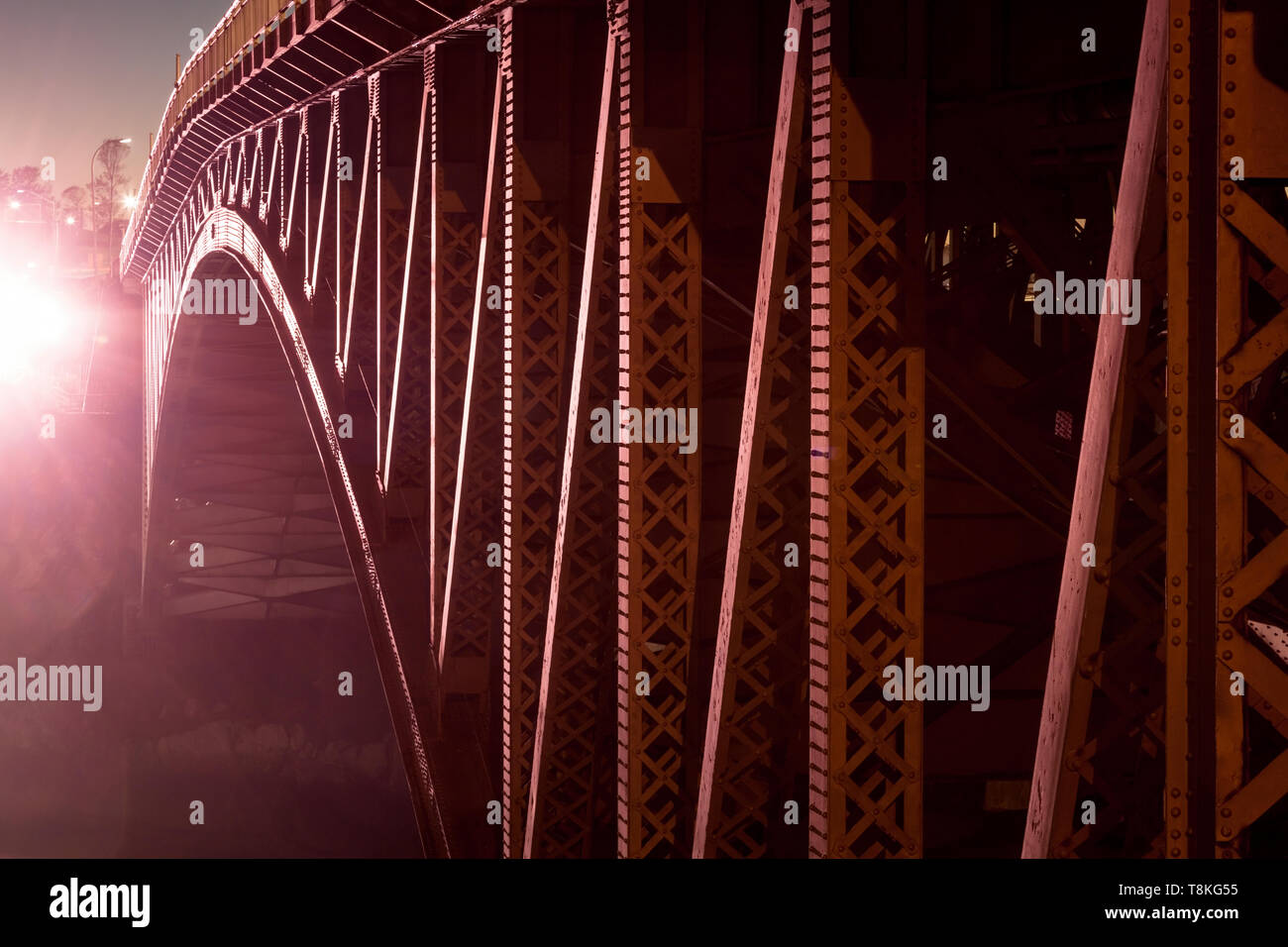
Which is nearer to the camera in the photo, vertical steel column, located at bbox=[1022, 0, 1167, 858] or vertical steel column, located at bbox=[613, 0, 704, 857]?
vertical steel column, located at bbox=[1022, 0, 1167, 858]

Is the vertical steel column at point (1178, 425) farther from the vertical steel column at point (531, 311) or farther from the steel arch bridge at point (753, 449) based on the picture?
the vertical steel column at point (531, 311)

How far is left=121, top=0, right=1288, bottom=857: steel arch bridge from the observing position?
426 cm

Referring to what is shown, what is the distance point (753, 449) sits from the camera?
6715 millimetres

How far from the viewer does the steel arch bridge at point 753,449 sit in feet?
14.0

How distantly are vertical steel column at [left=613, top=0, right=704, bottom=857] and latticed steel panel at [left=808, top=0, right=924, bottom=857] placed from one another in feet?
6.41

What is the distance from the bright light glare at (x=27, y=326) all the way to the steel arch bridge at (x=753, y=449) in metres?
64.2

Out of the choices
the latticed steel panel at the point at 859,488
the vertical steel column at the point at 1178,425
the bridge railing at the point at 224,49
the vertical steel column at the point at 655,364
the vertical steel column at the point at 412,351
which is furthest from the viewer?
the bridge railing at the point at 224,49

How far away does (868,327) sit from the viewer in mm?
6059

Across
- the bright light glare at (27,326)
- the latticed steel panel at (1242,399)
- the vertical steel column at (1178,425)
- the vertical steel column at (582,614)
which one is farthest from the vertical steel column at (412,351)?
the bright light glare at (27,326)

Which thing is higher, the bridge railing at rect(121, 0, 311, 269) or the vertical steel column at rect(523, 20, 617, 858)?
the bridge railing at rect(121, 0, 311, 269)

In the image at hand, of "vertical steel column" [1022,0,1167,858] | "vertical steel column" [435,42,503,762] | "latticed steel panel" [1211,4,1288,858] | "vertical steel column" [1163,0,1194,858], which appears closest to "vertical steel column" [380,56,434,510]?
"vertical steel column" [435,42,503,762]

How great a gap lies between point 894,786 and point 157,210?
40741mm

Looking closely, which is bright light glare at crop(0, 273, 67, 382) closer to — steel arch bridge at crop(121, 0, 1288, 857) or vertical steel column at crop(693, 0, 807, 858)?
Result: steel arch bridge at crop(121, 0, 1288, 857)

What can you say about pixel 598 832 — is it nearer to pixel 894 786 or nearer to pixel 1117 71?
pixel 894 786
